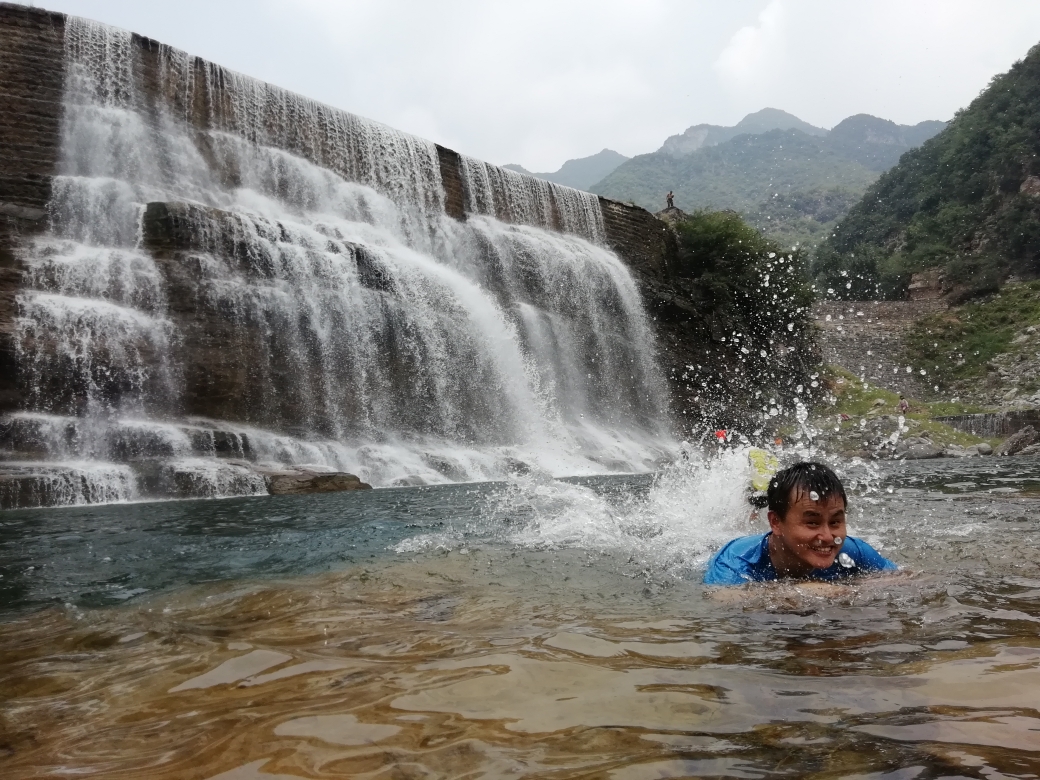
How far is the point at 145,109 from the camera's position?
18188mm

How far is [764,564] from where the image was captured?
3.37 metres

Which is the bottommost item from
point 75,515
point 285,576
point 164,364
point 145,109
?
point 285,576

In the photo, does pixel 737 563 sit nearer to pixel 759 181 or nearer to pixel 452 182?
pixel 452 182

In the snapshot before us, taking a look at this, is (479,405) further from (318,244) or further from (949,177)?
(949,177)

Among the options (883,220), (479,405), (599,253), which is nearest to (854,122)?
(883,220)

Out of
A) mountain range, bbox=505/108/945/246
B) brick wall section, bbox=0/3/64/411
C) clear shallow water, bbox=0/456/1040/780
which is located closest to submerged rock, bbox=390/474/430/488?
brick wall section, bbox=0/3/64/411

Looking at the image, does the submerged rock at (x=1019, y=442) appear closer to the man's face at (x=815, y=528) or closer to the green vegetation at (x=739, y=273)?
the green vegetation at (x=739, y=273)

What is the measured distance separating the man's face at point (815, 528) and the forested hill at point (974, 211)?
147ft

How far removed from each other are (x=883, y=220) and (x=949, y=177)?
12817 millimetres

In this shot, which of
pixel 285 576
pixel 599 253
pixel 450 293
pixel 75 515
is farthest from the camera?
pixel 599 253

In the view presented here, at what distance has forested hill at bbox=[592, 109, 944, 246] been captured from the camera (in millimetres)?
101088

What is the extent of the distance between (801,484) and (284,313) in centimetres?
1359

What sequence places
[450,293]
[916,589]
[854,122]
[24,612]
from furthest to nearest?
[854,122]
[450,293]
[24,612]
[916,589]

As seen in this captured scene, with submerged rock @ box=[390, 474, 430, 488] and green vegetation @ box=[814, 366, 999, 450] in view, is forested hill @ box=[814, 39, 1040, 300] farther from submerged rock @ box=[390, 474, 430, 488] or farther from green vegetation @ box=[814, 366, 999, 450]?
submerged rock @ box=[390, 474, 430, 488]
